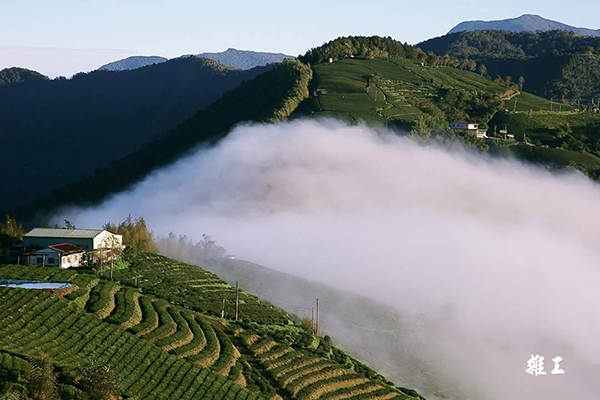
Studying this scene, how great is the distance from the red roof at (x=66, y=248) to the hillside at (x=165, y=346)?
3.58 metres

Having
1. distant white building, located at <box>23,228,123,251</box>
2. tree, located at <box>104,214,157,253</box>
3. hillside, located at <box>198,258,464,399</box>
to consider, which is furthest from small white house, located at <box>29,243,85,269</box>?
hillside, located at <box>198,258,464,399</box>

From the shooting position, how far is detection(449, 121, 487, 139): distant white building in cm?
17625

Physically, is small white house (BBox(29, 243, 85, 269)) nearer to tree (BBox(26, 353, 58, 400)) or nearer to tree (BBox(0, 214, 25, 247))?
tree (BBox(0, 214, 25, 247))

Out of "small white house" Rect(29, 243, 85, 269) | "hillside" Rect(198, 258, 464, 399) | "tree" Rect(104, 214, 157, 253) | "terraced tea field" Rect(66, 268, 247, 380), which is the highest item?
"terraced tea field" Rect(66, 268, 247, 380)

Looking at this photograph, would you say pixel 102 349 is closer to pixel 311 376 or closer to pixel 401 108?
pixel 311 376

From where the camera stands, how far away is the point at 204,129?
18850 centimetres

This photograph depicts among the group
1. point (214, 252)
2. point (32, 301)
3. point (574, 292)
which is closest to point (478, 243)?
point (574, 292)

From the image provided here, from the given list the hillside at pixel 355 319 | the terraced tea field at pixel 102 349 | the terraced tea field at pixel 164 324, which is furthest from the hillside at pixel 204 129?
the terraced tea field at pixel 102 349

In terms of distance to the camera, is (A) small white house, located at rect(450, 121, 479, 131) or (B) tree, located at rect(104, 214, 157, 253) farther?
(A) small white house, located at rect(450, 121, 479, 131)

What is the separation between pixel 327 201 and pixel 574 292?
133 feet

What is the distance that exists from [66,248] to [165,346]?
25.6 meters

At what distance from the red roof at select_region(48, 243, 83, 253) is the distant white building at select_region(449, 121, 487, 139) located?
110855 millimetres

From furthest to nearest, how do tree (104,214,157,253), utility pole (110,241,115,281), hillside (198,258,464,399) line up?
tree (104,214,157,253) < utility pole (110,241,115,281) < hillside (198,258,464,399)

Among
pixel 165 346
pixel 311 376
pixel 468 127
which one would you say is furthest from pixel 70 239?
pixel 468 127
